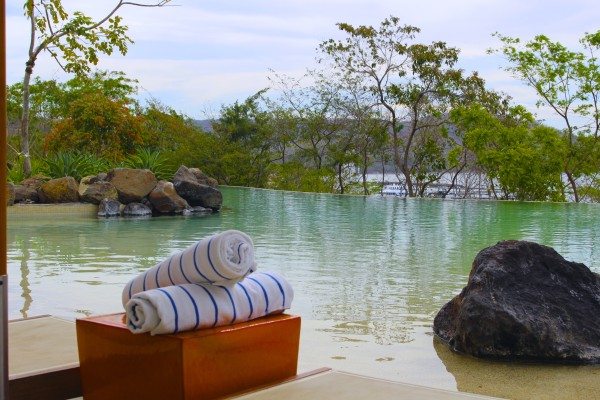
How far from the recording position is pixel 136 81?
2359 cm

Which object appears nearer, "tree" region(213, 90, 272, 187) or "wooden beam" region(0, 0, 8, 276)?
"wooden beam" region(0, 0, 8, 276)

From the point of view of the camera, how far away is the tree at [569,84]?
17438 millimetres

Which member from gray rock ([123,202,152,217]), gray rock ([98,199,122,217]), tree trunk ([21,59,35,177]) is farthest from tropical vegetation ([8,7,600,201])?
gray rock ([98,199,122,217])

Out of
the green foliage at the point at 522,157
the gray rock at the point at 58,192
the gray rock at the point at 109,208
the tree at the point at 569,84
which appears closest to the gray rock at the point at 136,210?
the gray rock at the point at 109,208

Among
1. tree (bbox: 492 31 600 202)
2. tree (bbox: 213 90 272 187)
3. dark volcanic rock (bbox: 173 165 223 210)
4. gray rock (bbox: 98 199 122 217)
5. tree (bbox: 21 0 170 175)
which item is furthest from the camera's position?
tree (bbox: 213 90 272 187)

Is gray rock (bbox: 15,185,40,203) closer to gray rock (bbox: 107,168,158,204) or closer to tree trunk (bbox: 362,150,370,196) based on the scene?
gray rock (bbox: 107,168,158,204)

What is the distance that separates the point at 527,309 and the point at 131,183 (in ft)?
27.9

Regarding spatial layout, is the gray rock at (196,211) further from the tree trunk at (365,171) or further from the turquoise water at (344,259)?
the tree trunk at (365,171)

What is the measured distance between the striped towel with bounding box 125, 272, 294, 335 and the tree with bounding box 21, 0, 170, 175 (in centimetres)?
1188

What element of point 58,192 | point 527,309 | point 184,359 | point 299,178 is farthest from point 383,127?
point 184,359

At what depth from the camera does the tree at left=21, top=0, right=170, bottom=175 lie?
43.8ft

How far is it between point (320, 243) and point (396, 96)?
37.5 feet

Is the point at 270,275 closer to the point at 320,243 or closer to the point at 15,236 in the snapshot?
the point at 320,243

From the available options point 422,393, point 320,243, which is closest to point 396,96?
point 320,243
